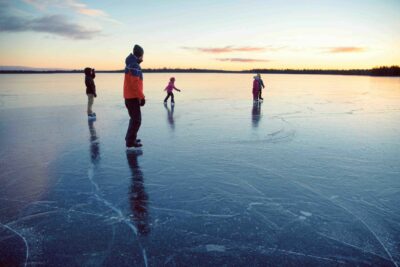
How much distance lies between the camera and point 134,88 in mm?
5027

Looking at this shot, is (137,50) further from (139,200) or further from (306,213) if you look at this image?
(306,213)

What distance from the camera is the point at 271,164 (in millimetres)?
4508

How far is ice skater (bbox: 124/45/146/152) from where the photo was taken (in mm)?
4879

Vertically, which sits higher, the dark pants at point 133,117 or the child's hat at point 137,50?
the child's hat at point 137,50

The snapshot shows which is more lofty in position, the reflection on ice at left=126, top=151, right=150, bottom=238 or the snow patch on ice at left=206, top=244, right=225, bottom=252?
the reflection on ice at left=126, top=151, right=150, bottom=238

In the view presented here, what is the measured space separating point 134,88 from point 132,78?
193 mm

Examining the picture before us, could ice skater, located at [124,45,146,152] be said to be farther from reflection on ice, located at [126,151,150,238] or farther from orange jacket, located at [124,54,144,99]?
reflection on ice, located at [126,151,150,238]

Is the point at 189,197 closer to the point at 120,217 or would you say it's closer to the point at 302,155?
the point at 120,217

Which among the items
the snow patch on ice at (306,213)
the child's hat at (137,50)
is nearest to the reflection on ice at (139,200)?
the snow patch on ice at (306,213)

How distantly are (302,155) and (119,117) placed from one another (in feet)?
20.6

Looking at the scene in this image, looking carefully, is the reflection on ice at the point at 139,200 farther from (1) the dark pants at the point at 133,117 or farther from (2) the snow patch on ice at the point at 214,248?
(1) the dark pants at the point at 133,117

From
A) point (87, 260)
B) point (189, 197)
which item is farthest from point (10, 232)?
point (189, 197)

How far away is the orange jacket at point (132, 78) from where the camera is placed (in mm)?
4863

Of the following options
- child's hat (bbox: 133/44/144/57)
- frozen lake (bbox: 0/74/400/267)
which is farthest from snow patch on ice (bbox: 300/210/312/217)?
child's hat (bbox: 133/44/144/57)
